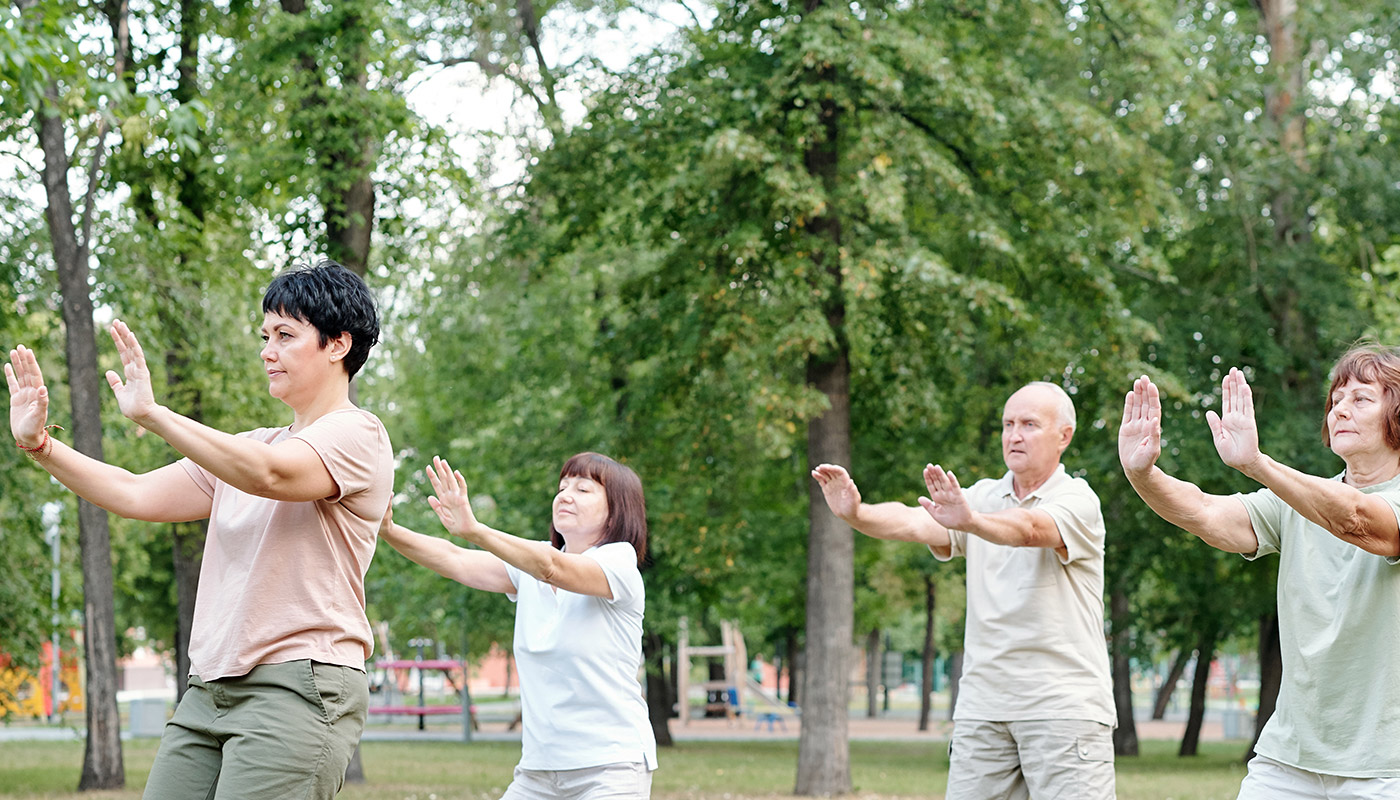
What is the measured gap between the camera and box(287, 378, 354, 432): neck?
11.3 feet

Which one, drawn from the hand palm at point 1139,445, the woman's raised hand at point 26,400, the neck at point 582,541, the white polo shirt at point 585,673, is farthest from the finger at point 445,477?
the hand palm at point 1139,445

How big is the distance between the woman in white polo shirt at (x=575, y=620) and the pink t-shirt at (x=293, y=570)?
2.76 feet

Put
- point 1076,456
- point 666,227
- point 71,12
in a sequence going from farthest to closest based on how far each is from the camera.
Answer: point 1076,456 < point 666,227 < point 71,12

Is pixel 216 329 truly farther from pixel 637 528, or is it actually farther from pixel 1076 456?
pixel 637 528

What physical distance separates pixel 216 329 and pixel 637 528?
45.3 feet

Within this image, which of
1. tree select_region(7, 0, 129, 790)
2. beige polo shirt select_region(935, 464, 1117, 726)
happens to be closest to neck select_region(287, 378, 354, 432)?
beige polo shirt select_region(935, 464, 1117, 726)

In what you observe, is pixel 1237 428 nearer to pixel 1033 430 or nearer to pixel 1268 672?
pixel 1033 430

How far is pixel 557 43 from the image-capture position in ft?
68.8

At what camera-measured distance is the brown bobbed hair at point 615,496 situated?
193 inches

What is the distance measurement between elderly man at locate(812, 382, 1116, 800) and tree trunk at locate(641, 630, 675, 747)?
20.6m

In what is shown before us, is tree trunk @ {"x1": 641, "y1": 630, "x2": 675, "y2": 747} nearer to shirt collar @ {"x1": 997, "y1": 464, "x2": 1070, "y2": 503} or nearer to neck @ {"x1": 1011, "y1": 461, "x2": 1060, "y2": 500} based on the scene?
shirt collar @ {"x1": 997, "y1": 464, "x2": 1070, "y2": 503}

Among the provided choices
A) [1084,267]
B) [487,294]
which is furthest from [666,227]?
[487,294]

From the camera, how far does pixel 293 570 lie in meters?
3.22

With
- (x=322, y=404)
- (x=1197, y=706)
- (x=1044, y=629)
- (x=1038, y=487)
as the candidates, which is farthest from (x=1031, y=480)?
(x=1197, y=706)
